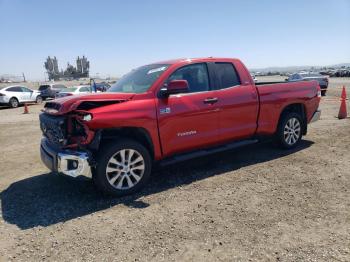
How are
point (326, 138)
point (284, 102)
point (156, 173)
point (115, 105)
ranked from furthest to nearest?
point (326, 138), point (284, 102), point (156, 173), point (115, 105)

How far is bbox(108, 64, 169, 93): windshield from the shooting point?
5188mm

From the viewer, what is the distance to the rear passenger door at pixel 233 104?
5656mm

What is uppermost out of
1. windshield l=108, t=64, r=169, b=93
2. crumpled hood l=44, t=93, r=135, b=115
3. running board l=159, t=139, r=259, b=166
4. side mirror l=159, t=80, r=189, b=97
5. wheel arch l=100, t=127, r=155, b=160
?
windshield l=108, t=64, r=169, b=93

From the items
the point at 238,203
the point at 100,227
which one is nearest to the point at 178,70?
the point at 238,203

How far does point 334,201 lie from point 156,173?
9.09 feet

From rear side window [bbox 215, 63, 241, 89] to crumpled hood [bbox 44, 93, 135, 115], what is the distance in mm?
1671

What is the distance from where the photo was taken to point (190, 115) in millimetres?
5203

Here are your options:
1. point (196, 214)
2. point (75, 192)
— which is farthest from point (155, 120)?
point (75, 192)

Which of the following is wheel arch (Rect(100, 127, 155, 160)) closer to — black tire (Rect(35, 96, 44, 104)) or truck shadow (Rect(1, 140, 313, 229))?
truck shadow (Rect(1, 140, 313, 229))

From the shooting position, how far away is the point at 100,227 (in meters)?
3.89

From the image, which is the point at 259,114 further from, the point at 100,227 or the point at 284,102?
the point at 100,227

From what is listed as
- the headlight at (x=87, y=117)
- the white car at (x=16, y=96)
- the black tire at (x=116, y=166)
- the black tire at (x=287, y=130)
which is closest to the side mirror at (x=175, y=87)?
the black tire at (x=116, y=166)

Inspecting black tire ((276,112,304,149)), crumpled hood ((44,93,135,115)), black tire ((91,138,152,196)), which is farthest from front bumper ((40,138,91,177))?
black tire ((276,112,304,149))

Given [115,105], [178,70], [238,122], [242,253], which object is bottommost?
[242,253]
